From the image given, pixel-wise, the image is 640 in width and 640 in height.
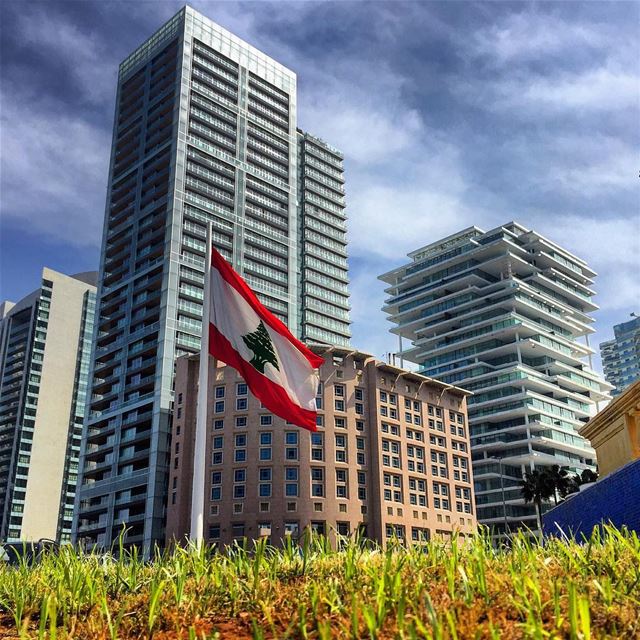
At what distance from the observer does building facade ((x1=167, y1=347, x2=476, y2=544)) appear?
273 ft

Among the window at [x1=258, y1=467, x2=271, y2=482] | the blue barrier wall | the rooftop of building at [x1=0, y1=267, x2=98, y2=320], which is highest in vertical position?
the rooftop of building at [x1=0, y1=267, x2=98, y2=320]

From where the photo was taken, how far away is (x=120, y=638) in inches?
242

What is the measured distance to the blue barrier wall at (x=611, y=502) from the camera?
51.2ft

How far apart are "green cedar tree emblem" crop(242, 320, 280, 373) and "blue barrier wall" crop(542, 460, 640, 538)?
6947mm

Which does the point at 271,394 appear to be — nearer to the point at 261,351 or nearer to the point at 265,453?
the point at 261,351

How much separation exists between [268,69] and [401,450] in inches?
2867

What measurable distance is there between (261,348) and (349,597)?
9.92m

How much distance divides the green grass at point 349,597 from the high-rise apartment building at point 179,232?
3223 inches

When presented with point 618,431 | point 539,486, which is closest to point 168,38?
point 539,486

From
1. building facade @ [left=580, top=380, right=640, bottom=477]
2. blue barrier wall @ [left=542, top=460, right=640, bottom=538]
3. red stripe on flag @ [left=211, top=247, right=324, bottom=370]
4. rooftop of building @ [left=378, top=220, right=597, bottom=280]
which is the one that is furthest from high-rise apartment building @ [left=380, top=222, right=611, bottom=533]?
red stripe on flag @ [left=211, top=247, right=324, bottom=370]

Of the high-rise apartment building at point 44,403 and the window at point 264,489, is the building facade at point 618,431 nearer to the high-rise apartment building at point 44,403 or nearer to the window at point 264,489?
the window at point 264,489

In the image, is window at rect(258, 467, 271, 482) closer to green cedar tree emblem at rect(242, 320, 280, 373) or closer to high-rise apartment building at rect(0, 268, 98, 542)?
green cedar tree emblem at rect(242, 320, 280, 373)

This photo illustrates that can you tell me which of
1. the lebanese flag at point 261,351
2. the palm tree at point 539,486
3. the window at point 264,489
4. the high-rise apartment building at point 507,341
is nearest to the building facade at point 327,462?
the window at point 264,489

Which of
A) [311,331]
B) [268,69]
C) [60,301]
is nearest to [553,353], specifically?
[311,331]
